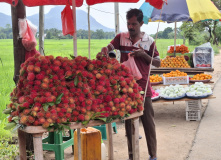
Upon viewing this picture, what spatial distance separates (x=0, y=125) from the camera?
4672 mm

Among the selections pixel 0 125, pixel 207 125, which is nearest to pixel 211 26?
pixel 207 125

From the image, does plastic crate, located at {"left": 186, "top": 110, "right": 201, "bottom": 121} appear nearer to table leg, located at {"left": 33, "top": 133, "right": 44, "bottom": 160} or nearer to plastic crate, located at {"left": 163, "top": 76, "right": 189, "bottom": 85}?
plastic crate, located at {"left": 163, "top": 76, "right": 189, "bottom": 85}

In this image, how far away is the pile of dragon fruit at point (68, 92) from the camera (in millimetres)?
2447

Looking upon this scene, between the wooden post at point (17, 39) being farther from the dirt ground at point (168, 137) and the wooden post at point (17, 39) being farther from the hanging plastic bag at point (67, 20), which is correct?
the dirt ground at point (168, 137)

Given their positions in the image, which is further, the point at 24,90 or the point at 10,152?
the point at 10,152

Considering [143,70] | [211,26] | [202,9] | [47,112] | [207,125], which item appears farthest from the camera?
[211,26]

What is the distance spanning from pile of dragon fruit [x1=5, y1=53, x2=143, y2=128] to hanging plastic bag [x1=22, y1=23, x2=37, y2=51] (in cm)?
129

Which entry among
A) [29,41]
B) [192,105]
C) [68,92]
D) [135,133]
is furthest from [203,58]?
[68,92]

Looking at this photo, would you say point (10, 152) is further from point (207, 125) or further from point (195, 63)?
point (195, 63)

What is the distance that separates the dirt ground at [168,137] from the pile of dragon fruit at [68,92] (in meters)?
1.62

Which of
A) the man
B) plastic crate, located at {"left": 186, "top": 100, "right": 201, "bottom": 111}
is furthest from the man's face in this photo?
plastic crate, located at {"left": 186, "top": 100, "right": 201, "bottom": 111}

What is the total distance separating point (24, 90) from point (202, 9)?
19.9ft

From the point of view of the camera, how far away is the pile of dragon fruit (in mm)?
2447

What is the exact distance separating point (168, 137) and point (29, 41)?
2.57 metres
